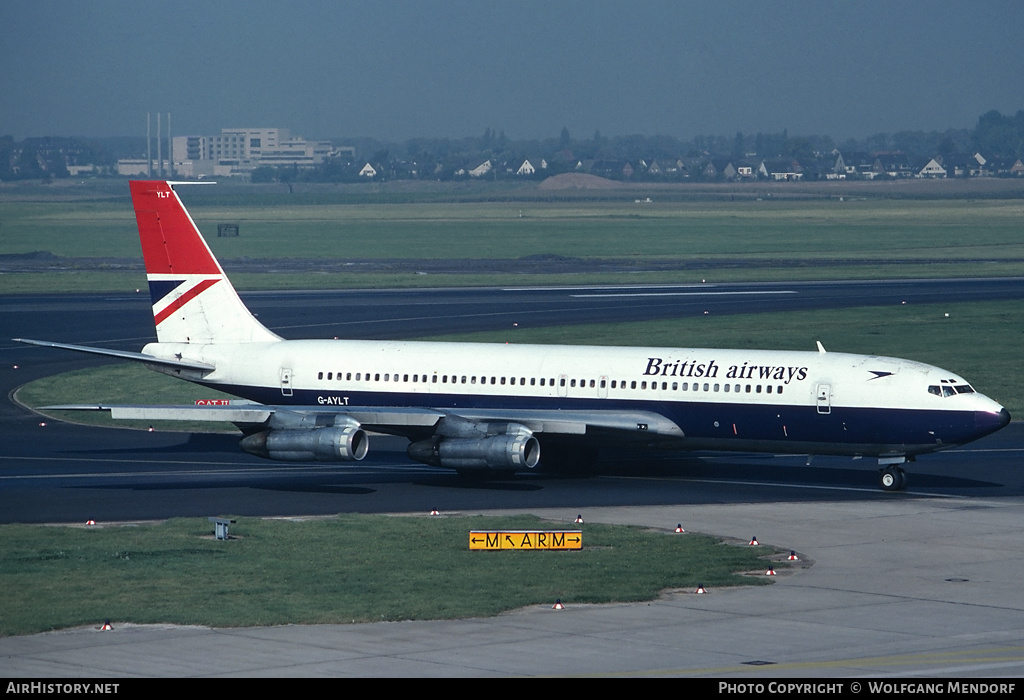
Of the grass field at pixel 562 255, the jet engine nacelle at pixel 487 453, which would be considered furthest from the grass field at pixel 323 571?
the grass field at pixel 562 255

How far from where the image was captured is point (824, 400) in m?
45.2

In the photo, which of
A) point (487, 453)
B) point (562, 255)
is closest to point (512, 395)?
point (487, 453)

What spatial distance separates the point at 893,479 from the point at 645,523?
31.5 feet

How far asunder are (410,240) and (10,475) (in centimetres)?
14430

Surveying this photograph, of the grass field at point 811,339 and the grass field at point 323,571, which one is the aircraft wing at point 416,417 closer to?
the grass field at point 323,571

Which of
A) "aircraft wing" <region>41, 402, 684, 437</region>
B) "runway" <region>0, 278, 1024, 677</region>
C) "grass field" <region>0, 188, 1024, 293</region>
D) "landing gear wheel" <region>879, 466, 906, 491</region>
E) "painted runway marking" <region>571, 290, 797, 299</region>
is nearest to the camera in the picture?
"runway" <region>0, 278, 1024, 677</region>

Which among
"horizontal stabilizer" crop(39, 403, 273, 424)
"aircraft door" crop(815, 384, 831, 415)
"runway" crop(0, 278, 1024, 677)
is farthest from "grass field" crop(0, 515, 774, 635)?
"aircraft door" crop(815, 384, 831, 415)

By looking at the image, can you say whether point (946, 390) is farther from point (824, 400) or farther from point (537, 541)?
point (537, 541)

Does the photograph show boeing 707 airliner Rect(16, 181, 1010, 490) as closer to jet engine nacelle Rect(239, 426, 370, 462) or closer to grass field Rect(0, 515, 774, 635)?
jet engine nacelle Rect(239, 426, 370, 462)

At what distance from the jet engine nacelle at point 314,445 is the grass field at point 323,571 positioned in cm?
467

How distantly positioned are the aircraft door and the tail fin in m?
19.6

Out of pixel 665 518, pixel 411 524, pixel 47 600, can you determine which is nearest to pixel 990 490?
pixel 665 518

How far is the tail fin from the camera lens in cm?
5247
